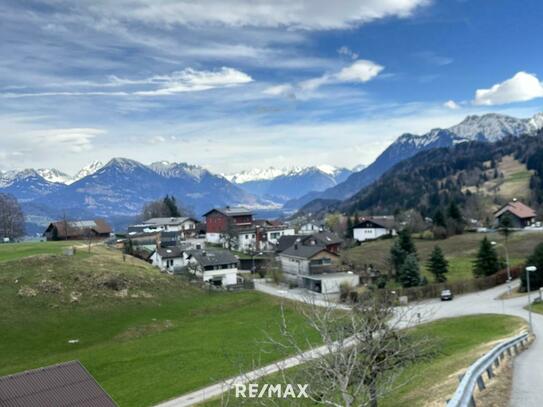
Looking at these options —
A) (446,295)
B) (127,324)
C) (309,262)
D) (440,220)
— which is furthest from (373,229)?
(127,324)

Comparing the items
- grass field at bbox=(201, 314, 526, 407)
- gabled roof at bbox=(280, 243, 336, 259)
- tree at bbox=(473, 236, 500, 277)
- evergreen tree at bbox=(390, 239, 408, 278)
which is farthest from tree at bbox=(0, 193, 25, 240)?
grass field at bbox=(201, 314, 526, 407)

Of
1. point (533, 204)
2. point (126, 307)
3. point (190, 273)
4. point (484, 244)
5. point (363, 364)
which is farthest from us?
point (533, 204)

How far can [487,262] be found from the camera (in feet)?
225

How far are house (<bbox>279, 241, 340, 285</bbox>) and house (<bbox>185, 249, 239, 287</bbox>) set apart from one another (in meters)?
10.8

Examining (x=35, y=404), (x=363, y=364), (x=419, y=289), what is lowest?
(x=419, y=289)

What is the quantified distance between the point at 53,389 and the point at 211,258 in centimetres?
5666

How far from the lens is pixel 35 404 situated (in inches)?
853

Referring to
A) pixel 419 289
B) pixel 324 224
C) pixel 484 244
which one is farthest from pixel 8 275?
pixel 324 224

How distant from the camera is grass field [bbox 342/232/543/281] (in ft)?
261

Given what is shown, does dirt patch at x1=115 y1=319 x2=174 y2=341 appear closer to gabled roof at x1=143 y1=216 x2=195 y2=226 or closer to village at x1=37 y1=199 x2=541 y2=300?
village at x1=37 y1=199 x2=541 y2=300

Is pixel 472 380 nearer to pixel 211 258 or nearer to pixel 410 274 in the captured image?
pixel 410 274

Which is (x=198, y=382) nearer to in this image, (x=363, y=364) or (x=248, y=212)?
(x=363, y=364)

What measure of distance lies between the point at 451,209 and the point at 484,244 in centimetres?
5086

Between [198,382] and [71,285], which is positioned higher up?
[71,285]
